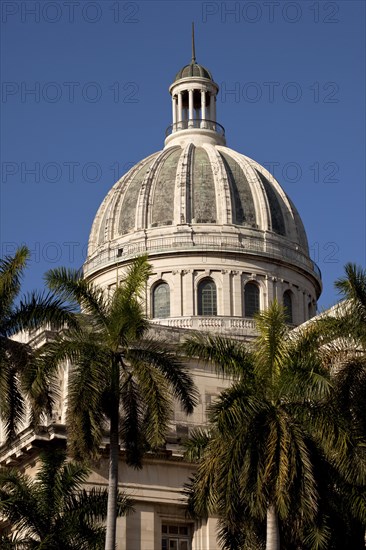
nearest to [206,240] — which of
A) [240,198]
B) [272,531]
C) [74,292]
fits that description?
[240,198]

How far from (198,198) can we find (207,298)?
6540mm

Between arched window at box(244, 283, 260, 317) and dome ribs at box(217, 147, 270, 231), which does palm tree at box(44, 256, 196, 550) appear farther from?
dome ribs at box(217, 147, 270, 231)

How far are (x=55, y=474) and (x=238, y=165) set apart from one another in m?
43.7

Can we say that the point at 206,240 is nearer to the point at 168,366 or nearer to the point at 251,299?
Answer: the point at 251,299

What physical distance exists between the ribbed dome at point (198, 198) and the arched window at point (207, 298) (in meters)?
3.84

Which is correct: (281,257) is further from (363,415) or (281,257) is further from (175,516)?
(363,415)

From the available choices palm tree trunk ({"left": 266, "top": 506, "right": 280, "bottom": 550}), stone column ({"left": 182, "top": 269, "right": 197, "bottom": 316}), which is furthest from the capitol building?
palm tree trunk ({"left": 266, "top": 506, "right": 280, "bottom": 550})

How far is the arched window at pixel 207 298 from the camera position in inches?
3095

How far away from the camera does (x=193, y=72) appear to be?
91438 mm

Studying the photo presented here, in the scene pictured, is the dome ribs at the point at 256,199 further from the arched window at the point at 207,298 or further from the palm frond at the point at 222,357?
the palm frond at the point at 222,357

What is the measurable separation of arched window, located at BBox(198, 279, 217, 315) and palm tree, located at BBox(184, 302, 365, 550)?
38.2 m

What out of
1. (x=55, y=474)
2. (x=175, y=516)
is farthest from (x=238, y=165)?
(x=55, y=474)

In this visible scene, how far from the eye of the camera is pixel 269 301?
261 feet

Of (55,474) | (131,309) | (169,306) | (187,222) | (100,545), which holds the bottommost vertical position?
(100,545)
